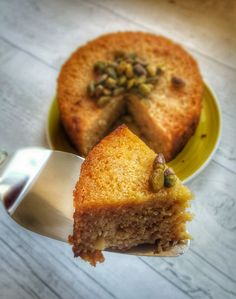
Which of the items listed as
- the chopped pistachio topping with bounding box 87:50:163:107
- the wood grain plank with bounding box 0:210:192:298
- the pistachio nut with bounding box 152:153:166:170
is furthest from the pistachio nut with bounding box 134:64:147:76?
the wood grain plank with bounding box 0:210:192:298

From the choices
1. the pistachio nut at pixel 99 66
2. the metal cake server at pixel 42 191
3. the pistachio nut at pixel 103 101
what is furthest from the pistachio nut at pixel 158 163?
the pistachio nut at pixel 99 66

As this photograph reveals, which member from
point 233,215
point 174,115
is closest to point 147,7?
point 174,115

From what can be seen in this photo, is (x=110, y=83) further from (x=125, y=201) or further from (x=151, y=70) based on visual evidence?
(x=125, y=201)

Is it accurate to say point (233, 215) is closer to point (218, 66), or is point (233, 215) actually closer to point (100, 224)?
point (100, 224)

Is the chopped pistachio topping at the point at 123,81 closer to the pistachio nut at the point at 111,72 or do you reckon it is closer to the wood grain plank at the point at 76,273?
the pistachio nut at the point at 111,72

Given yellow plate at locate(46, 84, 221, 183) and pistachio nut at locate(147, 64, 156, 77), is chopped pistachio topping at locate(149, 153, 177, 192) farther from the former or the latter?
pistachio nut at locate(147, 64, 156, 77)
